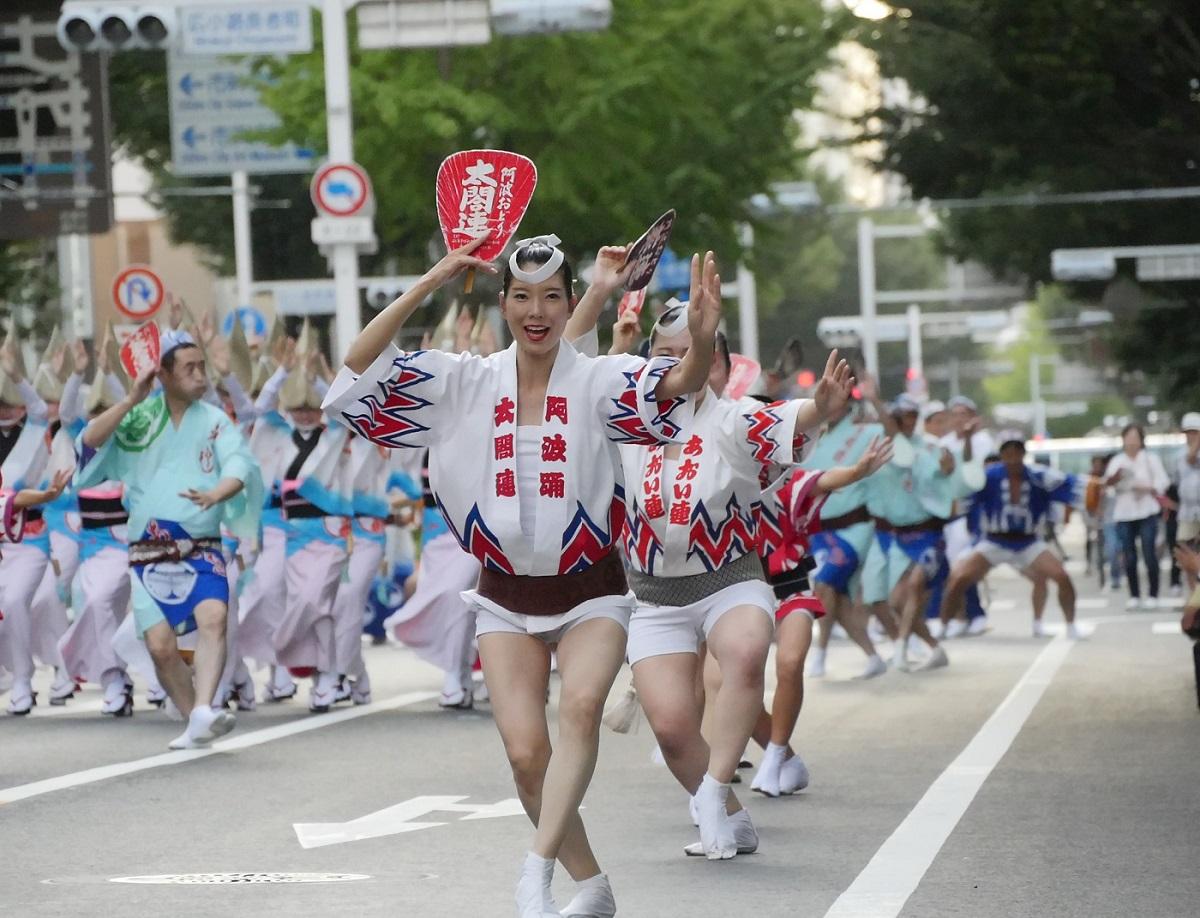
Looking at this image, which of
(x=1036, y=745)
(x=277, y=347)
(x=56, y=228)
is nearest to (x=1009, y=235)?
(x=56, y=228)

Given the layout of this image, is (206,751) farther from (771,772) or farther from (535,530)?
(535,530)

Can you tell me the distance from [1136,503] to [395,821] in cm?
→ 1846

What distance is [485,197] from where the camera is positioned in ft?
23.9

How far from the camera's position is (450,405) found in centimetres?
722

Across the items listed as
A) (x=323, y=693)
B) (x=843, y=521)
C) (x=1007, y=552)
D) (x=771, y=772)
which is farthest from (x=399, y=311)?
(x=1007, y=552)

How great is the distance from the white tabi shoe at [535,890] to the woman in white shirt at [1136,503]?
20.6m

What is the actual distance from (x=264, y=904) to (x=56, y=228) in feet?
56.4

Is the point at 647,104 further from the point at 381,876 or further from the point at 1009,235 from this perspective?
the point at 381,876

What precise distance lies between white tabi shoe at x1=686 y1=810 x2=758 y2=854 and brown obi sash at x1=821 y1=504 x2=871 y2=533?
9.06 meters

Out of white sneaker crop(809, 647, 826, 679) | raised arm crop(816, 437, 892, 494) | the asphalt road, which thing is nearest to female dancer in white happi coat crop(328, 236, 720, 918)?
the asphalt road

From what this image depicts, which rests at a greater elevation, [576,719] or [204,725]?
[576,719]

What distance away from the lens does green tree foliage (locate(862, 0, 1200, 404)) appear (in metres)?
21.4

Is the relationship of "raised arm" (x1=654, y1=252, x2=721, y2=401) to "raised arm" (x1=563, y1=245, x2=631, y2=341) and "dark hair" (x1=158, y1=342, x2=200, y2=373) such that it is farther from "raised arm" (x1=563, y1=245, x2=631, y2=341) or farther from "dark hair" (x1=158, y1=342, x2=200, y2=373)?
"dark hair" (x1=158, y1=342, x2=200, y2=373)

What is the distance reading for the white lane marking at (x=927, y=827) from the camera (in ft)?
25.5
